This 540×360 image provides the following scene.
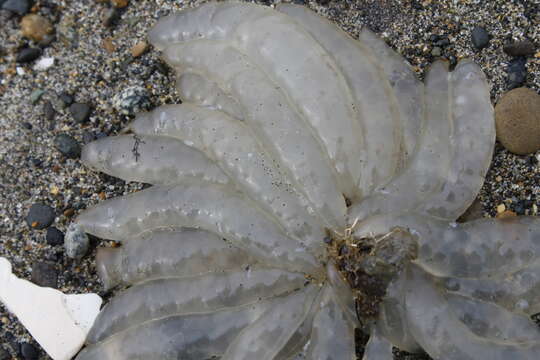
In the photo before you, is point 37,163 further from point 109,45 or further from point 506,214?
point 506,214

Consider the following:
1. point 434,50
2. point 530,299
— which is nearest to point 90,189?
point 434,50

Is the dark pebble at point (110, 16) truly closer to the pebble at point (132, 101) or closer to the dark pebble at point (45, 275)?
the pebble at point (132, 101)

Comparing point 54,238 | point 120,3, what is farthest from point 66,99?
point 54,238

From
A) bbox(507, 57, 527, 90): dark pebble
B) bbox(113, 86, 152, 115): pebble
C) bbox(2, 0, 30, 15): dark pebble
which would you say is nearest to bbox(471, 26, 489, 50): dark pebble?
bbox(507, 57, 527, 90): dark pebble

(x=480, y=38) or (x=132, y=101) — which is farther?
(x=132, y=101)

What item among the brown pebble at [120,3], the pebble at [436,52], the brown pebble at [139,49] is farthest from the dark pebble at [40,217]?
the pebble at [436,52]

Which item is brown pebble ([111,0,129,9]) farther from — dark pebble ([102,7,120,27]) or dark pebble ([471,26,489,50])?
dark pebble ([471,26,489,50])

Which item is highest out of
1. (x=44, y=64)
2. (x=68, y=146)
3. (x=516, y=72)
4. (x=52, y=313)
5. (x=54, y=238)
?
(x=516, y=72)
